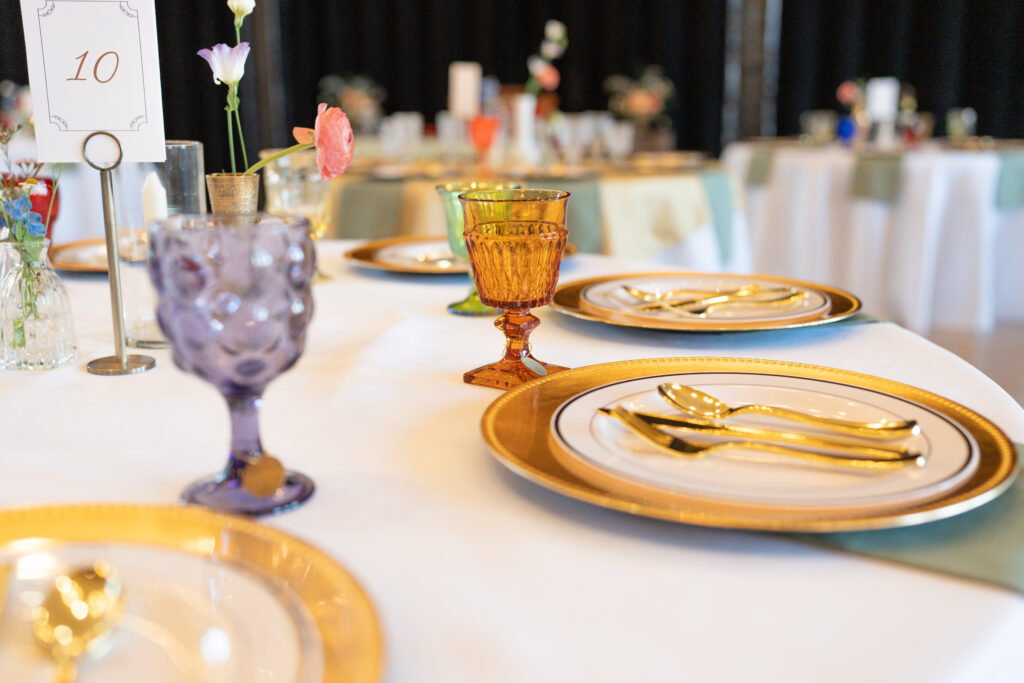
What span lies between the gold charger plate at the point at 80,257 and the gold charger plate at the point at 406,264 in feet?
1.10

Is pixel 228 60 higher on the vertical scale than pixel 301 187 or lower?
higher

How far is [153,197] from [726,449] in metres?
0.62

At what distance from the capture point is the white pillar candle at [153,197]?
0.86m

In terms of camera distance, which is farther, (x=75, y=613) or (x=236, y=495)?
(x=236, y=495)

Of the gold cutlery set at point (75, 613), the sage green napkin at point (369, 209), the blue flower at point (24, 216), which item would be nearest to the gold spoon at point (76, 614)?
the gold cutlery set at point (75, 613)

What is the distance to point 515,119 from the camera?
2.93 m

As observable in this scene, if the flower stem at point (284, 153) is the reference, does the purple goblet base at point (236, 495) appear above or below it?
below

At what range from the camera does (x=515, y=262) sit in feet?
2.24

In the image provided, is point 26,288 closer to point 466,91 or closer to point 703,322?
point 703,322

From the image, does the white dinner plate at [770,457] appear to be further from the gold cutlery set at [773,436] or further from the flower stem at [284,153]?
the flower stem at [284,153]

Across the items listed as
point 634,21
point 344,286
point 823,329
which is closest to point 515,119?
point 344,286

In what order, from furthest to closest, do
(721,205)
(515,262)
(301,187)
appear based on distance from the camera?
(721,205) → (301,187) → (515,262)

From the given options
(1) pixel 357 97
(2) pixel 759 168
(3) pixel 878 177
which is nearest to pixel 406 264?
(3) pixel 878 177

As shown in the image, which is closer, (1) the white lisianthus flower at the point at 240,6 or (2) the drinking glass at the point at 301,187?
(1) the white lisianthus flower at the point at 240,6
